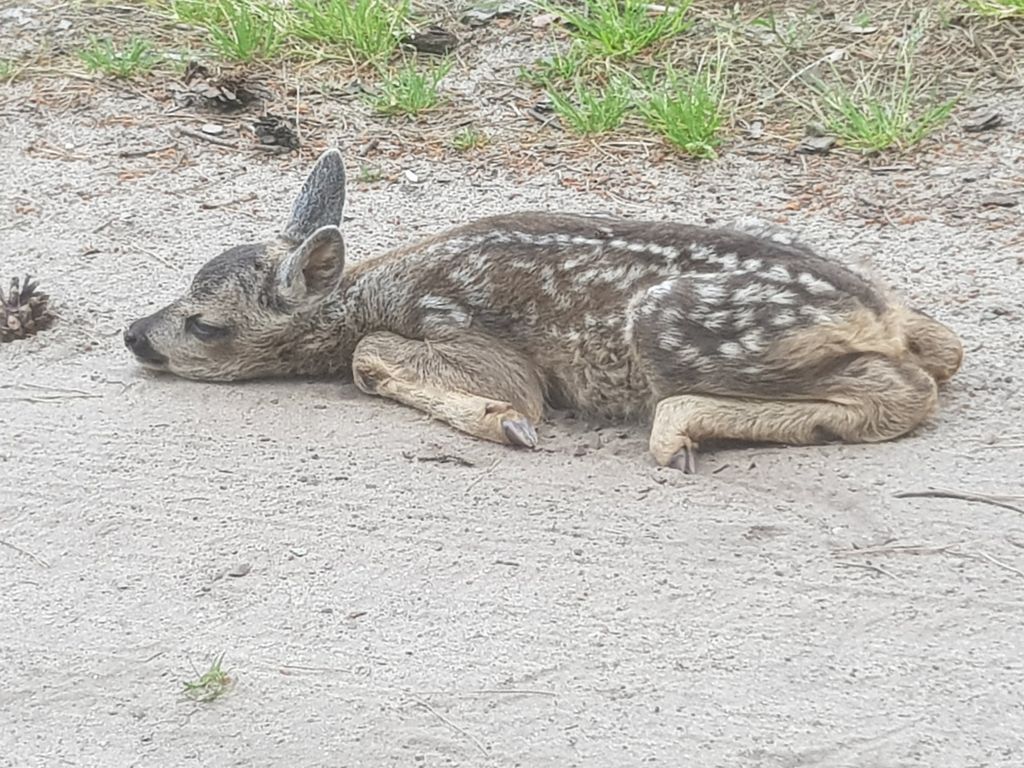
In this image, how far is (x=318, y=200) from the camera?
745 centimetres

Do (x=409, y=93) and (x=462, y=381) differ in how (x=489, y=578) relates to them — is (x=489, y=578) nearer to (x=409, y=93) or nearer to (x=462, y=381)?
(x=462, y=381)

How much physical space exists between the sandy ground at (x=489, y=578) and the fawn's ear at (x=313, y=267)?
0.42 metres

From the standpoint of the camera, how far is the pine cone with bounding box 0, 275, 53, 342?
726 cm

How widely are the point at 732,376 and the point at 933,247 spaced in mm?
2056

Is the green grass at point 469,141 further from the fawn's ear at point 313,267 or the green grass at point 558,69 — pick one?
the fawn's ear at point 313,267

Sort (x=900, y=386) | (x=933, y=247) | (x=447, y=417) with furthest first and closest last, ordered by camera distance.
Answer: (x=933, y=247) → (x=447, y=417) → (x=900, y=386)

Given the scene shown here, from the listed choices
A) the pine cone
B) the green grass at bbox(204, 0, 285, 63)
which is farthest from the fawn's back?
the green grass at bbox(204, 0, 285, 63)

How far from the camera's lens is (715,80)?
9352mm

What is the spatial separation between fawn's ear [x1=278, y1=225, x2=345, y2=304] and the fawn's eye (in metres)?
0.32

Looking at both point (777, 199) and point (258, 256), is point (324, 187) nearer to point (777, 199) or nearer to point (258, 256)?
point (258, 256)

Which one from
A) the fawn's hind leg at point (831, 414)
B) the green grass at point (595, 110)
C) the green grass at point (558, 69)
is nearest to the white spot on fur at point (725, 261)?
the fawn's hind leg at point (831, 414)

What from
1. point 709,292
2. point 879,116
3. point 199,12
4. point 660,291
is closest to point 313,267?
point 660,291

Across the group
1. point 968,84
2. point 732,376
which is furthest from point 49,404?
point 968,84

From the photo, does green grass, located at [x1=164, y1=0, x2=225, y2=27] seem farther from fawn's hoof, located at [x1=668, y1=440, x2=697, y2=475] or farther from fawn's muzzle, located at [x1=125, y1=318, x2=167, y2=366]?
fawn's hoof, located at [x1=668, y1=440, x2=697, y2=475]
